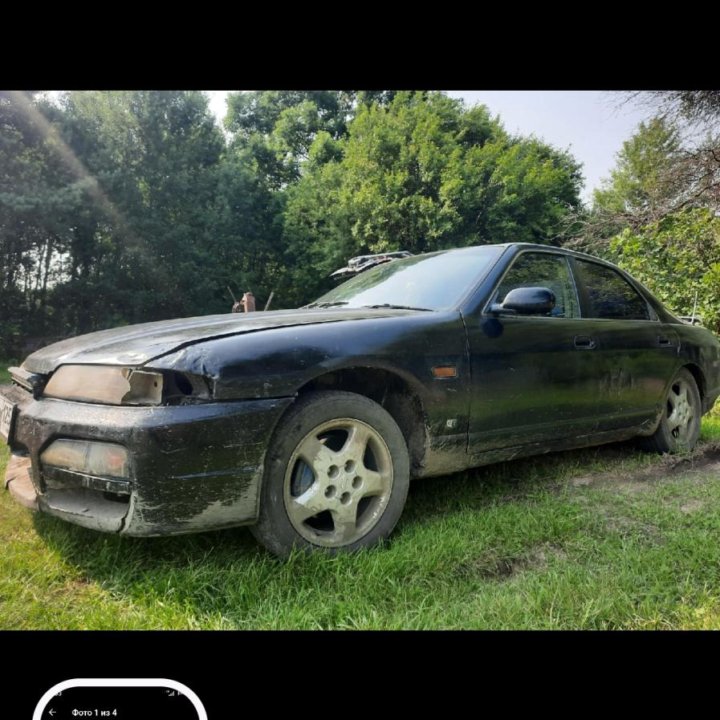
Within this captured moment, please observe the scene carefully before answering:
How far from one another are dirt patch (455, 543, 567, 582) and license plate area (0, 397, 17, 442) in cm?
181

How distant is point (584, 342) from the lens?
2.91m

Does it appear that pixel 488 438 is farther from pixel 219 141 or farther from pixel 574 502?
pixel 219 141

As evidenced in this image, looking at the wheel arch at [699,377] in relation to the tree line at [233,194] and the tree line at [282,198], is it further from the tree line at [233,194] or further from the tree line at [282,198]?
the tree line at [233,194]

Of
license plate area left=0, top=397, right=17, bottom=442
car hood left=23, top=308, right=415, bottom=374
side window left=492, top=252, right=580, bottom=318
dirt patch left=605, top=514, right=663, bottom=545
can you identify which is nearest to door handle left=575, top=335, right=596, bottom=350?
side window left=492, top=252, right=580, bottom=318

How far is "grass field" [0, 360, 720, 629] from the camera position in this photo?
158 centimetres

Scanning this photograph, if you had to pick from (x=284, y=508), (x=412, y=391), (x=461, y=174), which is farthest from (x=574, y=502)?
(x=461, y=174)

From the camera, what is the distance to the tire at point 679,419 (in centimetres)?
357

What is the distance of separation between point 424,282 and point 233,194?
16151mm

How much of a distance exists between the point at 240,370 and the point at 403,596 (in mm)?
944

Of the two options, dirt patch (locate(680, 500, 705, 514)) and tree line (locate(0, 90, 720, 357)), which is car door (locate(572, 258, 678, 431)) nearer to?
dirt patch (locate(680, 500, 705, 514))

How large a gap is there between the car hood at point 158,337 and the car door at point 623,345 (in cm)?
136

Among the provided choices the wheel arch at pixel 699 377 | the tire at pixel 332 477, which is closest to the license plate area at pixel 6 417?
the tire at pixel 332 477

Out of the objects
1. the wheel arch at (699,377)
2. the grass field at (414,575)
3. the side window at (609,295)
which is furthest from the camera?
the wheel arch at (699,377)
